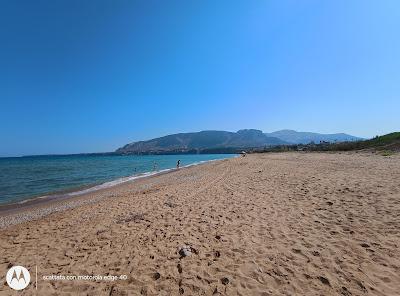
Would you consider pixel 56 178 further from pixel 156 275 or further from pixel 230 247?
pixel 230 247

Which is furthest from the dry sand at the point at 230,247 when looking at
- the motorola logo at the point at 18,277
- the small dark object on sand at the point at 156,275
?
the motorola logo at the point at 18,277

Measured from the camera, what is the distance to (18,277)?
19.9 feet

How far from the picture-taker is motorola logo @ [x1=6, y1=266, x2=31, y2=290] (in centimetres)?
566

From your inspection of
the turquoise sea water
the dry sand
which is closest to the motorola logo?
the dry sand

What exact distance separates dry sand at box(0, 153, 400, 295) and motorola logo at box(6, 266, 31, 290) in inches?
6.1

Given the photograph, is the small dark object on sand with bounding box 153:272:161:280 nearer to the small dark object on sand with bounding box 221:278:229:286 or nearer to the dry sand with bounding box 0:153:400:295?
the dry sand with bounding box 0:153:400:295

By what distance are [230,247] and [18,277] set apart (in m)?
5.28

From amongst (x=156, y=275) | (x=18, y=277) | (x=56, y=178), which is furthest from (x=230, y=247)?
(x=56, y=178)

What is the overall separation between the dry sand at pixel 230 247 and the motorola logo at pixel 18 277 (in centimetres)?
15

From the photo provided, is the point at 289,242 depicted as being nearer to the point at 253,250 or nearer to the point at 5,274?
the point at 253,250

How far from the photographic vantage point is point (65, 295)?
16.5 feet

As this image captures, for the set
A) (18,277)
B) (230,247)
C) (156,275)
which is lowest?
(18,277)

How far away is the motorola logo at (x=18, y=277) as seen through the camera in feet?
18.6

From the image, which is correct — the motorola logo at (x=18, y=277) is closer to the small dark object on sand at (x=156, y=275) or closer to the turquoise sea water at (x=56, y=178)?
the small dark object on sand at (x=156, y=275)
